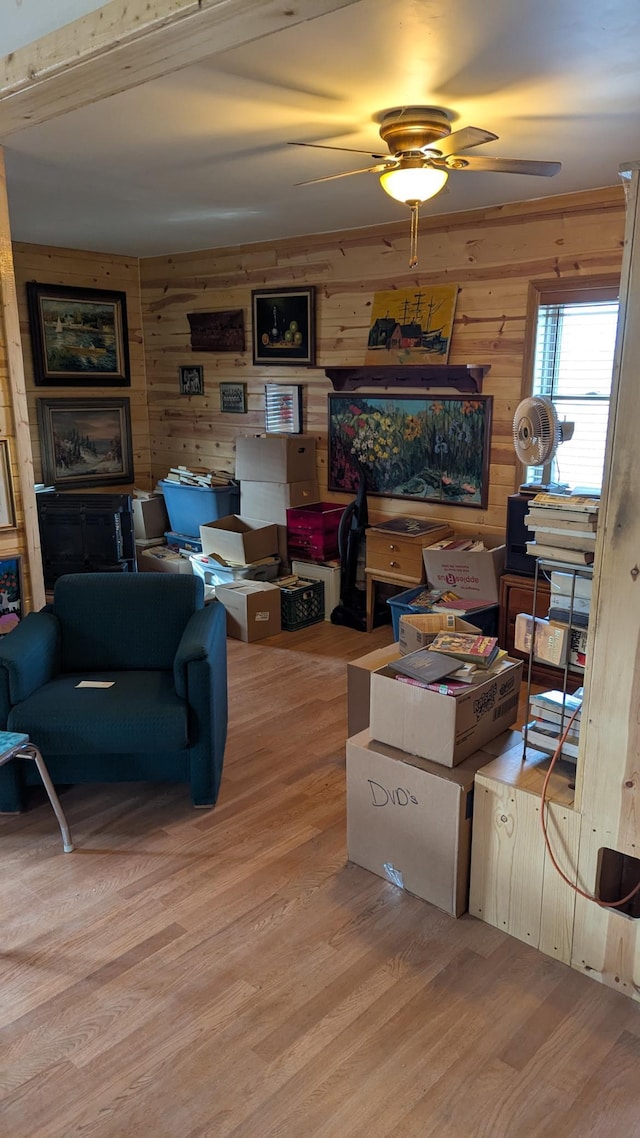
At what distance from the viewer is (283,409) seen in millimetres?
5660

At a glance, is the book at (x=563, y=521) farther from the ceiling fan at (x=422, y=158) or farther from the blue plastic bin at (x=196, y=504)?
the blue plastic bin at (x=196, y=504)

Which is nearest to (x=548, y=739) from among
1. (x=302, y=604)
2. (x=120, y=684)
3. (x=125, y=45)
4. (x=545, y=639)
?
(x=545, y=639)

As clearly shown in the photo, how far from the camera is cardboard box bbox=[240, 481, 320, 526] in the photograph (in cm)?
529

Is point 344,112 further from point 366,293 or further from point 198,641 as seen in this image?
point 366,293

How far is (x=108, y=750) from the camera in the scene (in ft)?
8.95

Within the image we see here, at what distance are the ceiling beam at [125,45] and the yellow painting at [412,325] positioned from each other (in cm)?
258

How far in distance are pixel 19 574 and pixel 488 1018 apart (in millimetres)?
2595

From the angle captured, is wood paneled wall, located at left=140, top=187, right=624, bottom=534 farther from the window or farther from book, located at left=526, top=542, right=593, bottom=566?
book, located at left=526, top=542, right=593, bottom=566

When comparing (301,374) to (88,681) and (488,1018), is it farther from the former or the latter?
(488,1018)

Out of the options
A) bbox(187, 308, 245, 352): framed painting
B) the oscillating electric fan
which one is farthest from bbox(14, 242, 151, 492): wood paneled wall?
the oscillating electric fan

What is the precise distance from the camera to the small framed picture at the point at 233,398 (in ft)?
19.5

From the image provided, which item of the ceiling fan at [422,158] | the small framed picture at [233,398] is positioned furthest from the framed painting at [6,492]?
the small framed picture at [233,398]

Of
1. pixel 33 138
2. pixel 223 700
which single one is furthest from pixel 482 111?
pixel 223 700

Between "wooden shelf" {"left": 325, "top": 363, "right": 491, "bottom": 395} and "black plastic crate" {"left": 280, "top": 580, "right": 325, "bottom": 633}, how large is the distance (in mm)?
1375
